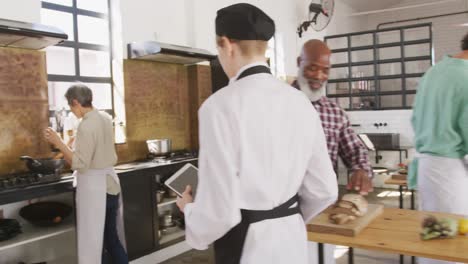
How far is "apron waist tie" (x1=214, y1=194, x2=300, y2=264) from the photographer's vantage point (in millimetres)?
1303

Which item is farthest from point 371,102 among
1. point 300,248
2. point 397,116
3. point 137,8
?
point 300,248

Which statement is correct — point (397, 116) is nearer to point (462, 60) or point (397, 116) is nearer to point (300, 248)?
point (462, 60)

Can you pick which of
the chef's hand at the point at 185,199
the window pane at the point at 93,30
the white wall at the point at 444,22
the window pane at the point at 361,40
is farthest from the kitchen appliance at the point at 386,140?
the chef's hand at the point at 185,199

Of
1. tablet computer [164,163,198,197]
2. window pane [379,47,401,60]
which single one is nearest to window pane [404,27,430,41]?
window pane [379,47,401,60]

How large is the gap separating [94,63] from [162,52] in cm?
79

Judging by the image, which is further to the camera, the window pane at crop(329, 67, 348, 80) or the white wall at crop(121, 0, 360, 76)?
the window pane at crop(329, 67, 348, 80)

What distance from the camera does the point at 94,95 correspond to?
4.38 metres

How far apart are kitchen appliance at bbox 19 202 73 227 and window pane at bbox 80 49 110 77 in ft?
4.76

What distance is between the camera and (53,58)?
158 inches

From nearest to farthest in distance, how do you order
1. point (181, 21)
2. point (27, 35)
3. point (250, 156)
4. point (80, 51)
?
point (250, 156)
point (27, 35)
point (80, 51)
point (181, 21)

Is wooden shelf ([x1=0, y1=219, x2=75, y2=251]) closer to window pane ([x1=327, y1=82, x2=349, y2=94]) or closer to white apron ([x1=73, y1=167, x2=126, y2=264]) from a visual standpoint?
white apron ([x1=73, y1=167, x2=126, y2=264])

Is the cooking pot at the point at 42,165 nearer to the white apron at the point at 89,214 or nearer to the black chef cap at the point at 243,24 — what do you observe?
the white apron at the point at 89,214

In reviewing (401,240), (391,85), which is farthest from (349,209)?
(391,85)

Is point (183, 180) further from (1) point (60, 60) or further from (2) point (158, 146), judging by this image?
(1) point (60, 60)
